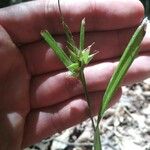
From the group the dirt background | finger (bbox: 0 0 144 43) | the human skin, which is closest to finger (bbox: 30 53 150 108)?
the human skin

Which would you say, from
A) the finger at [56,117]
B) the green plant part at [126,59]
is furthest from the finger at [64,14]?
the green plant part at [126,59]

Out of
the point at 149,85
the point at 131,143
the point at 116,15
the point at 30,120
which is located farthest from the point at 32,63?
the point at 149,85

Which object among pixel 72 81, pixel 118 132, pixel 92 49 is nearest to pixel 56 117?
pixel 72 81

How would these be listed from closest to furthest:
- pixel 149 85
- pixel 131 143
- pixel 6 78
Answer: pixel 6 78
pixel 131 143
pixel 149 85

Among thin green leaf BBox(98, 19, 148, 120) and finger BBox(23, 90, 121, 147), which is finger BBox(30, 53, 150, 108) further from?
thin green leaf BBox(98, 19, 148, 120)

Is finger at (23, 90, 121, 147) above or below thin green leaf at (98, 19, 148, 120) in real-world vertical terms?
above

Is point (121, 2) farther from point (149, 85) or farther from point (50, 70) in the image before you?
point (149, 85)
